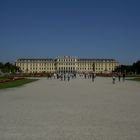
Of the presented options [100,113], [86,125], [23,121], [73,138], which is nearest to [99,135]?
[73,138]

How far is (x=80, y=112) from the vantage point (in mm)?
10258

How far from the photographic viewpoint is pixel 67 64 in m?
152

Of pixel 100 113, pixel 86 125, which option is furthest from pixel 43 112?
pixel 86 125

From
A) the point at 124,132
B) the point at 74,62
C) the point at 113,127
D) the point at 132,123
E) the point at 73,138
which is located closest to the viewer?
the point at 73,138

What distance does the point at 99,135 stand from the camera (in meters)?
6.71

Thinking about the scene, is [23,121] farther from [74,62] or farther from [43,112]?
[74,62]

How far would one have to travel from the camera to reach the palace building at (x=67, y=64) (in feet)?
502

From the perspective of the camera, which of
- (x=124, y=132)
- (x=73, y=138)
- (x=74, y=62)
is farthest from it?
(x=74, y=62)

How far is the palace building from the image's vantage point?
502 feet

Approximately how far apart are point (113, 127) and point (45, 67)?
15179 cm

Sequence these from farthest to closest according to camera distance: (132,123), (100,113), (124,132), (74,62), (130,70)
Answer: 1. (74,62)
2. (130,70)
3. (100,113)
4. (132,123)
5. (124,132)

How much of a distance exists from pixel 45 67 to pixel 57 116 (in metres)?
150

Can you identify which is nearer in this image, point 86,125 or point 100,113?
point 86,125

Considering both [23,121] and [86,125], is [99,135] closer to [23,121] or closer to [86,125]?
[86,125]
